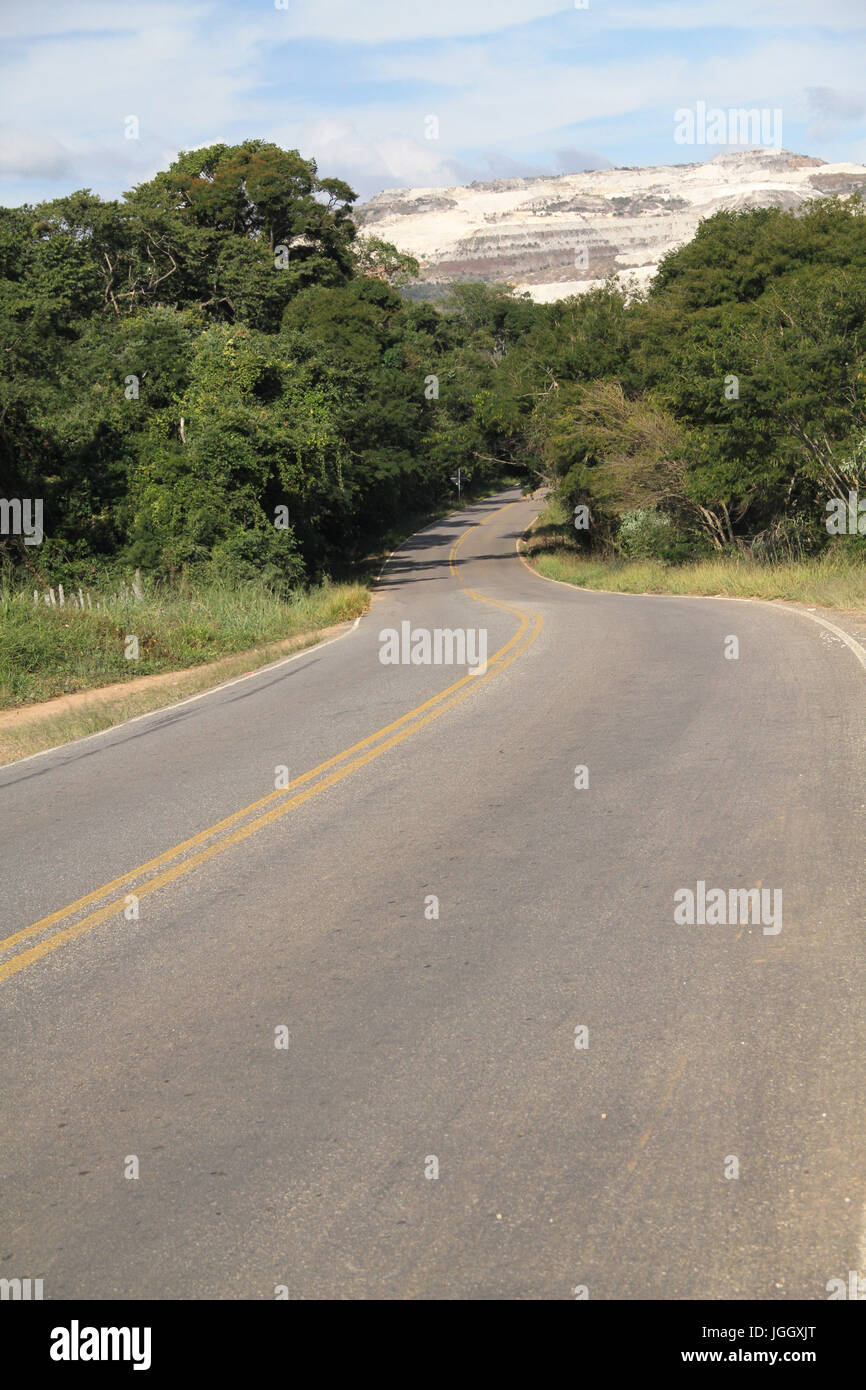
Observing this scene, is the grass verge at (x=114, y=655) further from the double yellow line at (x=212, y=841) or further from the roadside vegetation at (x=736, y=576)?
the roadside vegetation at (x=736, y=576)

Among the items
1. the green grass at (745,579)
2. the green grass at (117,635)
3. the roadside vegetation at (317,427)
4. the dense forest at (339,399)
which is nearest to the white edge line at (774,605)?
the green grass at (745,579)

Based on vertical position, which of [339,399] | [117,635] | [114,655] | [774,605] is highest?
[339,399]

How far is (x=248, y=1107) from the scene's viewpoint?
4391 mm

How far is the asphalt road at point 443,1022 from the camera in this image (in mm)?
3566

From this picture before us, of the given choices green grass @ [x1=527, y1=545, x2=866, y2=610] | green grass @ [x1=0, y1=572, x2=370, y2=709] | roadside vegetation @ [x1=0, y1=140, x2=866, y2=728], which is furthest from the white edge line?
green grass @ [x1=0, y1=572, x2=370, y2=709]

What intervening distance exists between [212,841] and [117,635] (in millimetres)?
12573

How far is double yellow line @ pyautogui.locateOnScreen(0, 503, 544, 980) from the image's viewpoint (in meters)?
6.32

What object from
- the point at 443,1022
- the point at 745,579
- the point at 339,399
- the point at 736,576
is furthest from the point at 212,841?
the point at 339,399

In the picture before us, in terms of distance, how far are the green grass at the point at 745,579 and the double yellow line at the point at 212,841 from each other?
1022cm

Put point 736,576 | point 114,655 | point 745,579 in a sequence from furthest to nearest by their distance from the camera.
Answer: point 736,576
point 745,579
point 114,655

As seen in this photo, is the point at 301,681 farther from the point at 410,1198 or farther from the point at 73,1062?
the point at 410,1198

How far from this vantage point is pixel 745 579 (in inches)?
1008

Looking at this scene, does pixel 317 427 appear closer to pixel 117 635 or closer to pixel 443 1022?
pixel 117 635

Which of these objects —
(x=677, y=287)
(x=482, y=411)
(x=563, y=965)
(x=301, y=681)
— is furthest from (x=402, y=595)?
(x=563, y=965)
